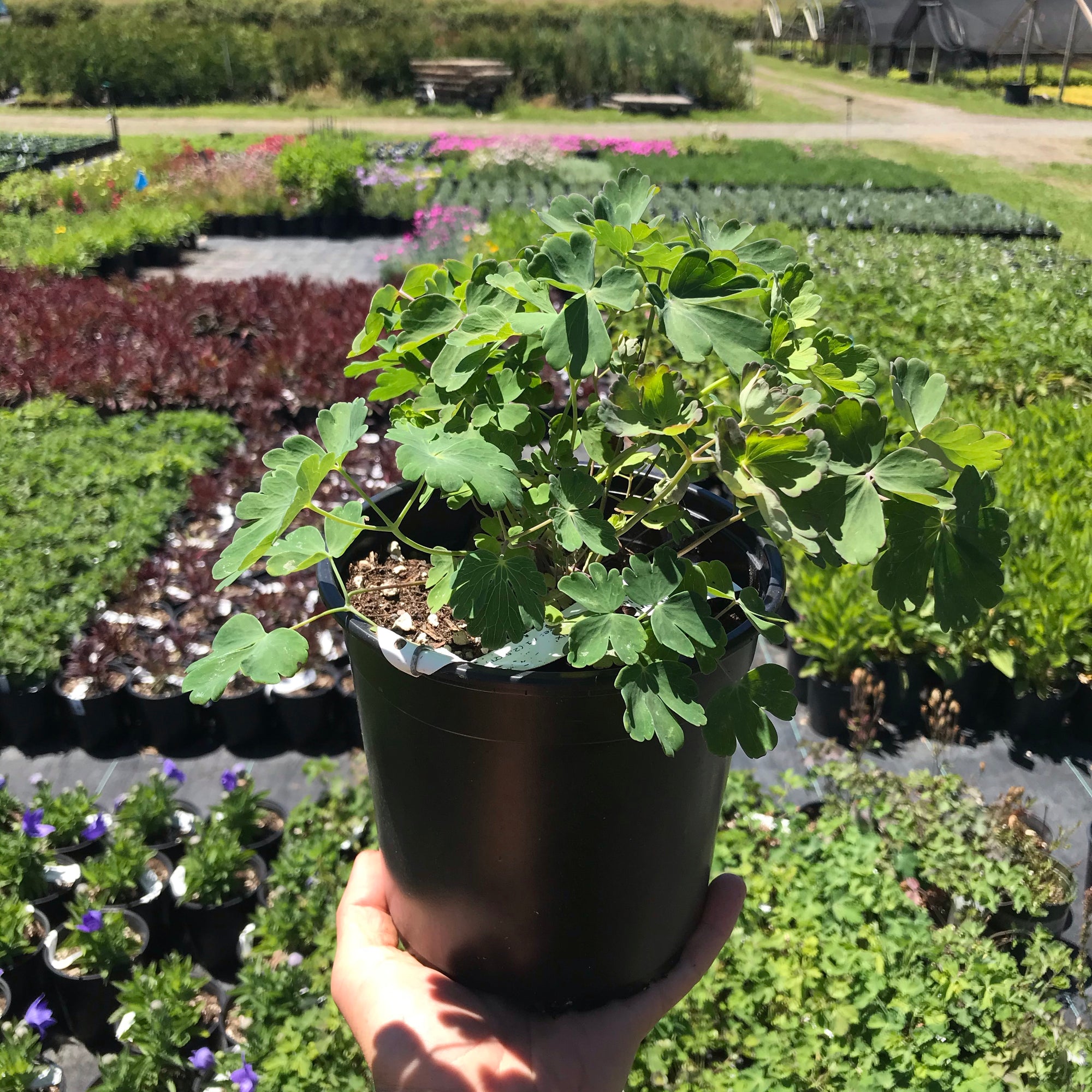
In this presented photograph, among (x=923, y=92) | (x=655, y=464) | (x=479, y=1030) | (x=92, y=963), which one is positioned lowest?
(x=92, y=963)

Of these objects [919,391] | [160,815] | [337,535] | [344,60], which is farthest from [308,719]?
[344,60]

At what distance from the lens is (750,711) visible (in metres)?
0.92

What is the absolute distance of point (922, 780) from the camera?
2.61 metres

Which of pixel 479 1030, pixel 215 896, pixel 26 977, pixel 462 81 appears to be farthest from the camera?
pixel 462 81

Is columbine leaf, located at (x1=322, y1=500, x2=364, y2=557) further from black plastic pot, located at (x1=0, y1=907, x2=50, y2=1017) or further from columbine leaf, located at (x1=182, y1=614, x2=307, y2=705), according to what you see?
black plastic pot, located at (x1=0, y1=907, x2=50, y2=1017)

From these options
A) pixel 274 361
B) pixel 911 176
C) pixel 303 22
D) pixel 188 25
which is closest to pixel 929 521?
pixel 274 361

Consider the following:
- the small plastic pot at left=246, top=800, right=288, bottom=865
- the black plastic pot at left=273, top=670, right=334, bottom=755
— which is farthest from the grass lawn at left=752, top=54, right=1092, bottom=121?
the small plastic pot at left=246, top=800, right=288, bottom=865

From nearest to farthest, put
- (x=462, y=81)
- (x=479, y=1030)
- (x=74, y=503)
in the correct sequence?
1. (x=479, y=1030)
2. (x=74, y=503)
3. (x=462, y=81)

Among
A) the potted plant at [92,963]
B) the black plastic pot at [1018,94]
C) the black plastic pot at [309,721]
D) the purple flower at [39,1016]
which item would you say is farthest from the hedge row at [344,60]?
the purple flower at [39,1016]

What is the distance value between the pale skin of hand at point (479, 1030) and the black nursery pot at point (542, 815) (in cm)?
2

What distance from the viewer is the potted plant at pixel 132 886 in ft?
8.43

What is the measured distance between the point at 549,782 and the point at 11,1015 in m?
2.34

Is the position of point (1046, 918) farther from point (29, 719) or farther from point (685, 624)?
point (29, 719)

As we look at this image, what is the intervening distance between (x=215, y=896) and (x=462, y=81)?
1031 inches
